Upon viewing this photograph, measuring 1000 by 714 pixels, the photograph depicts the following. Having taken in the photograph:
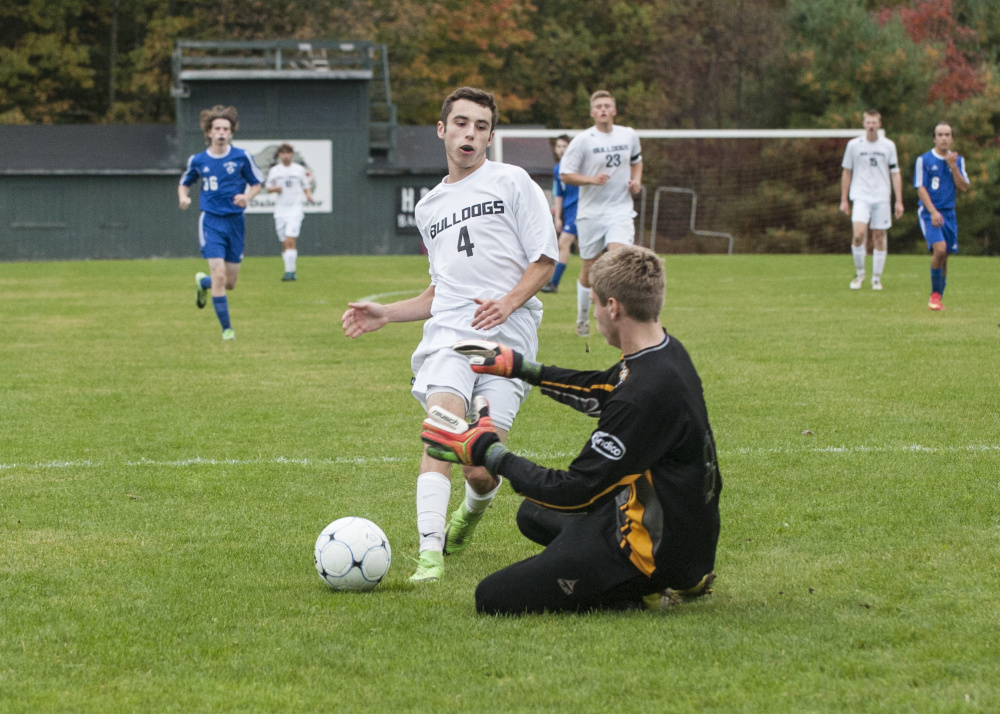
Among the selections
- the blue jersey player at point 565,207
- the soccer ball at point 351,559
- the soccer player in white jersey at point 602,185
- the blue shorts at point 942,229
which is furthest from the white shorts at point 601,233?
the soccer ball at point 351,559

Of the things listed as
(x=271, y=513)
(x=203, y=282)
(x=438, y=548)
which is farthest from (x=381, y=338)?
(x=438, y=548)

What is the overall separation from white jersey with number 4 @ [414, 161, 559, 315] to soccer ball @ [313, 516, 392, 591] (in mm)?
1112

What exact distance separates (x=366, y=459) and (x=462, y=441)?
2.92 meters

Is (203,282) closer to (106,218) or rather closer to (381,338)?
(381,338)

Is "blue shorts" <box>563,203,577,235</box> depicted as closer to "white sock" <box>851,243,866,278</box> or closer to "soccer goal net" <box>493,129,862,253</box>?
"white sock" <box>851,243,866,278</box>

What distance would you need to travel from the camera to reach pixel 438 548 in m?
4.73

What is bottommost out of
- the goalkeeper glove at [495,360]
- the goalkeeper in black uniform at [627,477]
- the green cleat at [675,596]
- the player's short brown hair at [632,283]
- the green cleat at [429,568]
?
the green cleat at [429,568]

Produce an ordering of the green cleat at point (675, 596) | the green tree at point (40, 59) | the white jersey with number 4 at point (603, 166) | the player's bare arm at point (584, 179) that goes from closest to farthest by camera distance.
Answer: the green cleat at point (675, 596)
the player's bare arm at point (584, 179)
the white jersey with number 4 at point (603, 166)
the green tree at point (40, 59)

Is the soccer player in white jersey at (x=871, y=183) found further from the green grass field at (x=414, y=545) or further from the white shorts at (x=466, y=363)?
the white shorts at (x=466, y=363)

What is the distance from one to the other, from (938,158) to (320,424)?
32.6 feet

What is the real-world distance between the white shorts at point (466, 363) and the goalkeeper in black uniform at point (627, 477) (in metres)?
0.69

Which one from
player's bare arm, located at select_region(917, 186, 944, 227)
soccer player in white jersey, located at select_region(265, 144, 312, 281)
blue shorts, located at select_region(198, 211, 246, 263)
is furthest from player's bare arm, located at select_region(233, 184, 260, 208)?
soccer player in white jersey, located at select_region(265, 144, 312, 281)

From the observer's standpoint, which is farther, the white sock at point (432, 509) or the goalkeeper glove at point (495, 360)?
the white sock at point (432, 509)

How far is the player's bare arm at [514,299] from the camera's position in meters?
4.78
